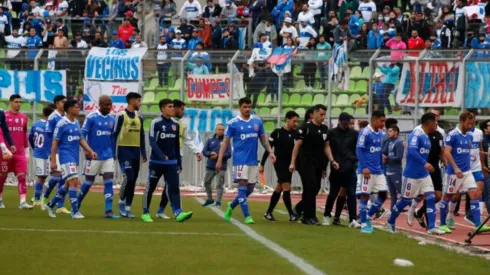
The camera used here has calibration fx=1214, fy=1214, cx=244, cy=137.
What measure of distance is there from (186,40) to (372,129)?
17858 mm

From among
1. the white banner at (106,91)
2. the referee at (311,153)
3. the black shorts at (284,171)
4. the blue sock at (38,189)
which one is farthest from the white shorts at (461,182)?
the white banner at (106,91)

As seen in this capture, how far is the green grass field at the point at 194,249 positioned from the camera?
12773 millimetres

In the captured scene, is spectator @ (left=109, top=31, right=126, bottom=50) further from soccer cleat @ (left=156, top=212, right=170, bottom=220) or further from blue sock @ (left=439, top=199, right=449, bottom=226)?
blue sock @ (left=439, top=199, right=449, bottom=226)

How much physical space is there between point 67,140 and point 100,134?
24.0 inches

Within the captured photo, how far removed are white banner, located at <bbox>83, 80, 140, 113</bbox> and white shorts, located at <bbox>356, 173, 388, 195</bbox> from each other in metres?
15.3

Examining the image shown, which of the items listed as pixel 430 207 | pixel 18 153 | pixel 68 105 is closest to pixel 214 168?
pixel 18 153

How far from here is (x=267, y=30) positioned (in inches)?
1454

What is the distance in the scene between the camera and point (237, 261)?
13531 millimetres

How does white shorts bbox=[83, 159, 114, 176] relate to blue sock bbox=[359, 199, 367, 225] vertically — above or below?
above

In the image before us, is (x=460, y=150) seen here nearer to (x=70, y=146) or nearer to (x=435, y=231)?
(x=435, y=231)

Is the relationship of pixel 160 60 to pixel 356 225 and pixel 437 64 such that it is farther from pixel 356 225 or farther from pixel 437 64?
pixel 356 225

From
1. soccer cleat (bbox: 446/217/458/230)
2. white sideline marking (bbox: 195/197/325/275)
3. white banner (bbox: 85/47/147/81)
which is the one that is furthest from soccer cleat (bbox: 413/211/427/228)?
white banner (bbox: 85/47/147/81)

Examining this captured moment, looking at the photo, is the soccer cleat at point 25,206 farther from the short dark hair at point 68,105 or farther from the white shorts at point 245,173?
the white shorts at point 245,173

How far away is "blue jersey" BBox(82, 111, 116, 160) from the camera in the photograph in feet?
68.1
